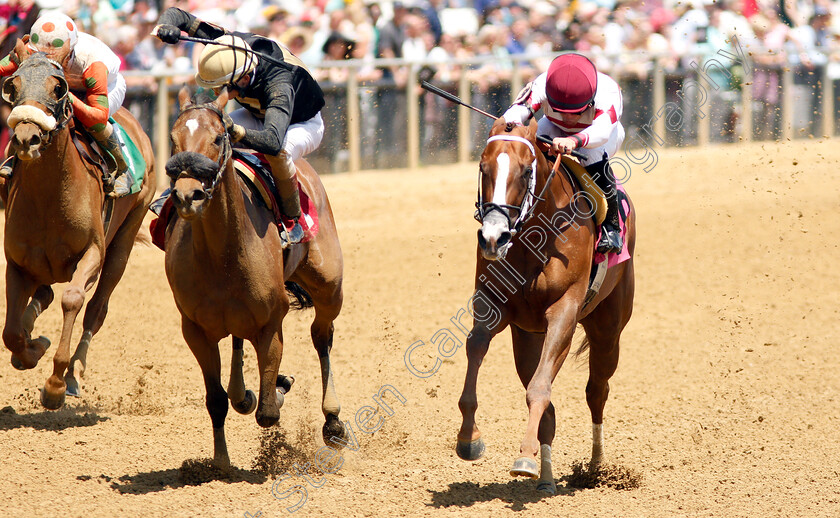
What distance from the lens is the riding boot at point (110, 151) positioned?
650cm

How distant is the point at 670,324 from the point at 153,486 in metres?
5.05

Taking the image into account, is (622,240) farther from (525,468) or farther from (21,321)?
(21,321)

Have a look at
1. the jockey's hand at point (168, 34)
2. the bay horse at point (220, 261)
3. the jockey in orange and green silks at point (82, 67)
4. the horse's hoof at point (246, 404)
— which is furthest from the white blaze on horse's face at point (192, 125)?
the jockey in orange and green silks at point (82, 67)

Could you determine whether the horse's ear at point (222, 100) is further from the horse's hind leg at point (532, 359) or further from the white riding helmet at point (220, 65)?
the horse's hind leg at point (532, 359)

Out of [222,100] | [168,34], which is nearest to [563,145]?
[222,100]

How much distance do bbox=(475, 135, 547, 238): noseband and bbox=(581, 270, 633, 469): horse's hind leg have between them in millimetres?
1174

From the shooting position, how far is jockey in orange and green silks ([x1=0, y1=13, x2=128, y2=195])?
607cm

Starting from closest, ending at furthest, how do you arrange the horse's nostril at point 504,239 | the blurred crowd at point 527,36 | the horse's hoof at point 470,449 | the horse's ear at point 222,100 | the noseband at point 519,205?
the horse's nostril at point 504,239, the noseband at point 519,205, the horse's ear at point 222,100, the horse's hoof at point 470,449, the blurred crowd at point 527,36

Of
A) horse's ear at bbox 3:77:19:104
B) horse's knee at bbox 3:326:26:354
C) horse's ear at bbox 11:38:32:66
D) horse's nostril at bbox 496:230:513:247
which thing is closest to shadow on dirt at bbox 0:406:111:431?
horse's knee at bbox 3:326:26:354

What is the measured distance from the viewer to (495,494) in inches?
207

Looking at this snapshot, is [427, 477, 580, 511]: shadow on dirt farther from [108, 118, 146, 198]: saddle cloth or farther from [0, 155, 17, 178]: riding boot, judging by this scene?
[0, 155, 17, 178]: riding boot

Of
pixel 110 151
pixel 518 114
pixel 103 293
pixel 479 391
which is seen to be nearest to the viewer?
pixel 518 114

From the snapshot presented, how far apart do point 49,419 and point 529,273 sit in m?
3.33

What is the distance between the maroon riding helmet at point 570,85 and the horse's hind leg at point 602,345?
3.77 ft
